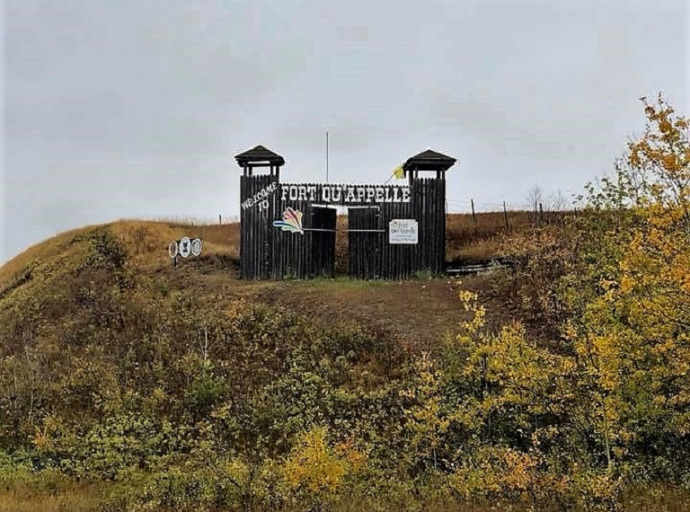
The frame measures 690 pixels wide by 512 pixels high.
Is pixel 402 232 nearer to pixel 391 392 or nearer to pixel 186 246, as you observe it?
pixel 186 246

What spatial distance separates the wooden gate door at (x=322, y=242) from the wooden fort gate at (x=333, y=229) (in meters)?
0.03

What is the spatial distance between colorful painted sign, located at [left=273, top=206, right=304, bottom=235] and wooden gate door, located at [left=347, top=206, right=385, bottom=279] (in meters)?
1.65

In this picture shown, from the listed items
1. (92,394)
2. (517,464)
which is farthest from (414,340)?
(92,394)

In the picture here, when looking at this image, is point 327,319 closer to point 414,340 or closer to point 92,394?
point 414,340

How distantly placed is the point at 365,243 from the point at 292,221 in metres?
2.47

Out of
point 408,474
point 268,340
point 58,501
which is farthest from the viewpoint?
point 268,340

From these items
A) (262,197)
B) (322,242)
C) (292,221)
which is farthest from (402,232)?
(262,197)

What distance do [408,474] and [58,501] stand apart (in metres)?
6.05

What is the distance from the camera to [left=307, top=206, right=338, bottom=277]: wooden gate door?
77.4 ft

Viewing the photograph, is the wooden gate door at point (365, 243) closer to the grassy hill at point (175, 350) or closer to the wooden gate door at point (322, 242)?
the wooden gate door at point (322, 242)

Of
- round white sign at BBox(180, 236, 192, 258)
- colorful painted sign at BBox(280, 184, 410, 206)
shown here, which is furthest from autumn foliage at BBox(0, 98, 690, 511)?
colorful painted sign at BBox(280, 184, 410, 206)

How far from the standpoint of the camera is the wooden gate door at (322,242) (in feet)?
77.4

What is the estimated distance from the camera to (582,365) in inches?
443

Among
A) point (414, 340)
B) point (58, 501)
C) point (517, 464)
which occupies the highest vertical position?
point (414, 340)
